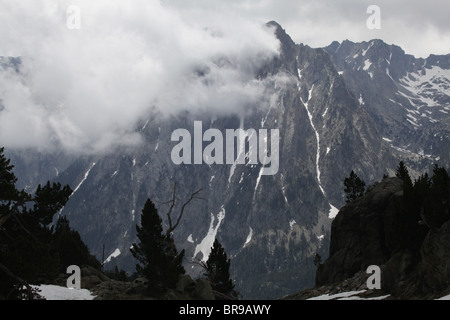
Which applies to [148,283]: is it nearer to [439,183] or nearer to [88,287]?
[88,287]

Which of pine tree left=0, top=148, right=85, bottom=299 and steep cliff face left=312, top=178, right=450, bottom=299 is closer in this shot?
pine tree left=0, top=148, right=85, bottom=299

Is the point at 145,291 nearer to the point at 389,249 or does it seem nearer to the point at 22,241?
the point at 22,241

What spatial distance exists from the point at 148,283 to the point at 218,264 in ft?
78.0

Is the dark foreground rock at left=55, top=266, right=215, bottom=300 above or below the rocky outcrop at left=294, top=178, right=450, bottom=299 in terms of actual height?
below

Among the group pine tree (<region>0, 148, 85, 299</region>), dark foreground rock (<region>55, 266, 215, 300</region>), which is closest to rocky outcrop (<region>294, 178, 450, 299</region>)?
dark foreground rock (<region>55, 266, 215, 300</region>)

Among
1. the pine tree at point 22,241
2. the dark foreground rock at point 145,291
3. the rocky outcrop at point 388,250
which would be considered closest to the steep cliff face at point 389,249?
the rocky outcrop at point 388,250

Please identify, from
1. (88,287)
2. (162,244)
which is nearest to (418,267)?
(162,244)

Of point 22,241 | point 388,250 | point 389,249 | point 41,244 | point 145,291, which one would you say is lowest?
point 145,291

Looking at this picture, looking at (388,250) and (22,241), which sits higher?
(388,250)

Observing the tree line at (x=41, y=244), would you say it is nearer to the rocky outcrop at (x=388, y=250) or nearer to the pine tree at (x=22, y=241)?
the pine tree at (x=22, y=241)

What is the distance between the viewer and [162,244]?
40125mm

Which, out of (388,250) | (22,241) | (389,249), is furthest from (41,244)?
(388,250)

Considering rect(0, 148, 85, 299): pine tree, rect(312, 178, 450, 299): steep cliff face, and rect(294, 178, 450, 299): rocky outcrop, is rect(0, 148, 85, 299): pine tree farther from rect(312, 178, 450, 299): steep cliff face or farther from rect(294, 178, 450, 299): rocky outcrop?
rect(312, 178, 450, 299): steep cliff face

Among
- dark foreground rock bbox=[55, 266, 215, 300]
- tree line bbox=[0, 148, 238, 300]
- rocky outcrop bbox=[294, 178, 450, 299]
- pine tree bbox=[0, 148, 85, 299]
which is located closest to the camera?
pine tree bbox=[0, 148, 85, 299]
